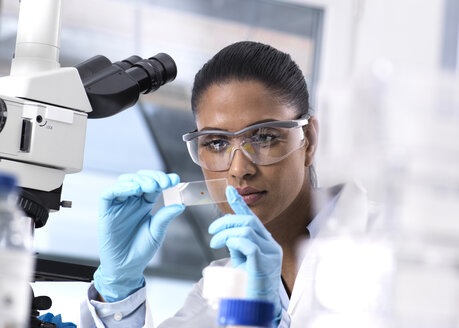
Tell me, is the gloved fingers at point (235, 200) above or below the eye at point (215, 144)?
below

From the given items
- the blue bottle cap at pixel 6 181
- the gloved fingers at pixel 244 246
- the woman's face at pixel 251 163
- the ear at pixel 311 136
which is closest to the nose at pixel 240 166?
the woman's face at pixel 251 163

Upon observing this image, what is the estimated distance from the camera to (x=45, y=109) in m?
1.48

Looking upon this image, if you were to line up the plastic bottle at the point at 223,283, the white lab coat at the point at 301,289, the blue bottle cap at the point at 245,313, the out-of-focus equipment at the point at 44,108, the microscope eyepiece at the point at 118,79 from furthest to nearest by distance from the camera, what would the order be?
the microscope eyepiece at the point at 118,79, the out-of-focus equipment at the point at 44,108, the white lab coat at the point at 301,289, the plastic bottle at the point at 223,283, the blue bottle cap at the point at 245,313

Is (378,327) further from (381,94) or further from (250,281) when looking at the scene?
(250,281)

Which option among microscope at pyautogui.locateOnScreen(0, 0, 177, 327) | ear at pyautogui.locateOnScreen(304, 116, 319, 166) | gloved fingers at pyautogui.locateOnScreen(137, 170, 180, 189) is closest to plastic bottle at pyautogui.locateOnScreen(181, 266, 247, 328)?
microscope at pyautogui.locateOnScreen(0, 0, 177, 327)

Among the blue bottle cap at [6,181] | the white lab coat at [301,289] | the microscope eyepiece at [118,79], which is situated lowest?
the white lab coat at [301,289]

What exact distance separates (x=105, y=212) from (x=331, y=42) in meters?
2.67

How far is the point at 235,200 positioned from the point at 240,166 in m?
0.36

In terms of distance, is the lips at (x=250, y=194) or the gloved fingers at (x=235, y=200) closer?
the gloved fingers at (x=235, y=200)

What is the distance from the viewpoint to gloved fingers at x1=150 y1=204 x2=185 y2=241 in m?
1.88

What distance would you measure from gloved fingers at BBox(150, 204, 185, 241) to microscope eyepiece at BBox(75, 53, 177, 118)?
1.01ft

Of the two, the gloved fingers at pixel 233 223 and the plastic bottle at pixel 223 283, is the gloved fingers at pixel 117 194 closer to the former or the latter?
the gloved fingers at pixel 233 223

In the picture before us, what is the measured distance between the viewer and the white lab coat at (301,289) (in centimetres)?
120

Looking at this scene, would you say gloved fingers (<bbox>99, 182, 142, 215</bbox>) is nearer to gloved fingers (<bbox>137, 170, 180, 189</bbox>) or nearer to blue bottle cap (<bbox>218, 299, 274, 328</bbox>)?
gloved fingers (<bbox>137, 170, 180, 189</bbox>)
